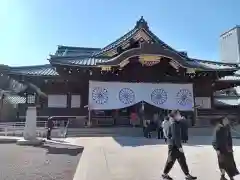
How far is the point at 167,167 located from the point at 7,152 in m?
6.51

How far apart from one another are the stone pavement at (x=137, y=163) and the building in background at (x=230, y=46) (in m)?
25.8

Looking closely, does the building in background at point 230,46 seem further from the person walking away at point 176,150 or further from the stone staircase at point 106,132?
the person walking away at point 176,150

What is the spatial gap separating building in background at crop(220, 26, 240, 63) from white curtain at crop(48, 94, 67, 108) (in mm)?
24037

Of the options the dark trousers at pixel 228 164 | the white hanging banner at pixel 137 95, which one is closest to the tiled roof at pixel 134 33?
the white hanging banner at pixel 137 95

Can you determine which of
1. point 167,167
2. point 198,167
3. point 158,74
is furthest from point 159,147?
point 158,74

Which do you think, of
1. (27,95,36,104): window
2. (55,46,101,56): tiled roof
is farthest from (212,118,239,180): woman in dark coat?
(55,46,101,56): tiled roof

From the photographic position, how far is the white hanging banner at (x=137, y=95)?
18.4m

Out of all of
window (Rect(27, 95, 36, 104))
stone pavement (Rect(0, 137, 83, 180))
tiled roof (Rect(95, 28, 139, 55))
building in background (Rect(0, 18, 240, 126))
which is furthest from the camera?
window (Rect(27, 95, 36, 104))

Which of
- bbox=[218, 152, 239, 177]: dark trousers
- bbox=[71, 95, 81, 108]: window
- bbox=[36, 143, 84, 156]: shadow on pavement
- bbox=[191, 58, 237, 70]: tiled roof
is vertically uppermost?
bbox=[191, 58, 237, 70]: tiled roof

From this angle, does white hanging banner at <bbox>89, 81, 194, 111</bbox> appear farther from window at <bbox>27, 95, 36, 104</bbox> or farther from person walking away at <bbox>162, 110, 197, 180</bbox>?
person walking away at <bbox>162, 110, 197, 180</bbox>

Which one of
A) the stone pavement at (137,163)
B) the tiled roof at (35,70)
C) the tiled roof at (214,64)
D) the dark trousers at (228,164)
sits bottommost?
the stone pavement at (137,163)

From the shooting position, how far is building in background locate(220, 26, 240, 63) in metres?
34.5

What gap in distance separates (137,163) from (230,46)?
104 feet

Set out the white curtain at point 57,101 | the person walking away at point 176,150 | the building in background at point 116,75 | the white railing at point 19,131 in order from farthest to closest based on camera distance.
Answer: the white curtain at point 57,101 → the building in background at point 116,75 → the white railing at point 19,131 → the person walking away at point 176,150
